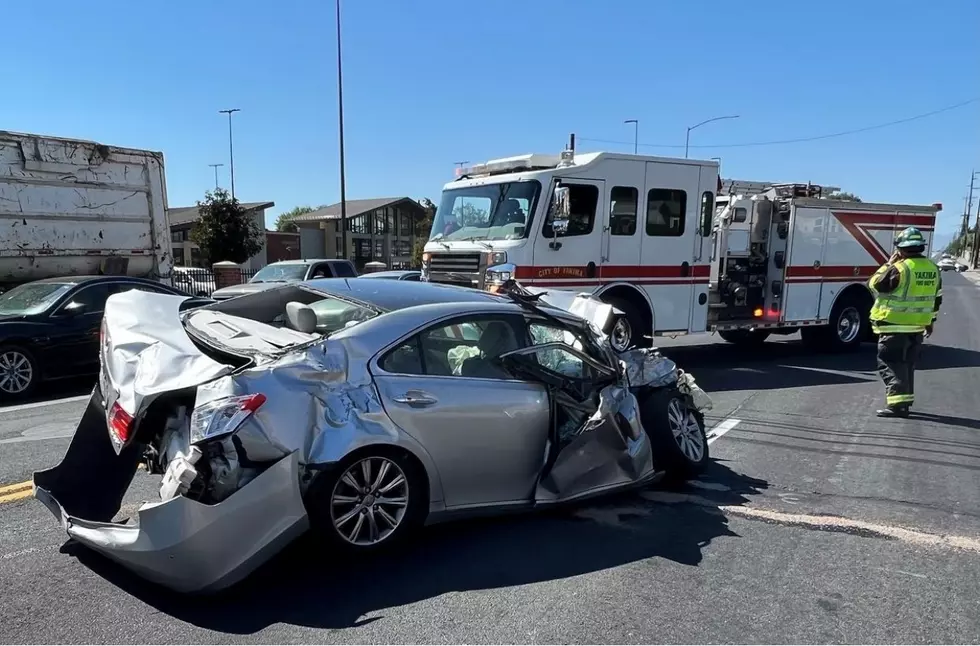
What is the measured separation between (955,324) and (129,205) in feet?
61.7

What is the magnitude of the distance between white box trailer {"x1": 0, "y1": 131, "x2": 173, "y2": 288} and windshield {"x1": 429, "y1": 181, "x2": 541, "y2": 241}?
18.3ft

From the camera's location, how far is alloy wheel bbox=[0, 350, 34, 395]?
802cm

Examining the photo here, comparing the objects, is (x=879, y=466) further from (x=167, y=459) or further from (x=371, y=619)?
(x=167, y=459)

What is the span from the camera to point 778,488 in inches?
209

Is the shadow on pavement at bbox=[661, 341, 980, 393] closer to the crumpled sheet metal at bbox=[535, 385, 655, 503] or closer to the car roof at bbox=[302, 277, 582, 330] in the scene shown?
the crumpled sheet metal at bbox=[535, 385, 655, 503]

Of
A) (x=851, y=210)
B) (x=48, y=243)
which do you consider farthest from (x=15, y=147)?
(x=851, y=210)

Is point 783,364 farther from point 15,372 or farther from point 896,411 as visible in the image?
point 15,372

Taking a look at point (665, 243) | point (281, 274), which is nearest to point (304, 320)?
point (665, 243)

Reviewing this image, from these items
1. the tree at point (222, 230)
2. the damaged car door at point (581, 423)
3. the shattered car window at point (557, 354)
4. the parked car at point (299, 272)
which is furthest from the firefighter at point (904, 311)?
the tree at point (222, 230)

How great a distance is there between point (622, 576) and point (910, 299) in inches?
212

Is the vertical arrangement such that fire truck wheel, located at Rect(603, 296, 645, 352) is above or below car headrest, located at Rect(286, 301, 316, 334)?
below

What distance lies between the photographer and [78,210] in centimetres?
1177

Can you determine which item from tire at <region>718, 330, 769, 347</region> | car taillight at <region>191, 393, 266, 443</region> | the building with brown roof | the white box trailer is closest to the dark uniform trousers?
tire at <region>718, 330, 769, 347</region>

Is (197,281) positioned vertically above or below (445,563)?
below
